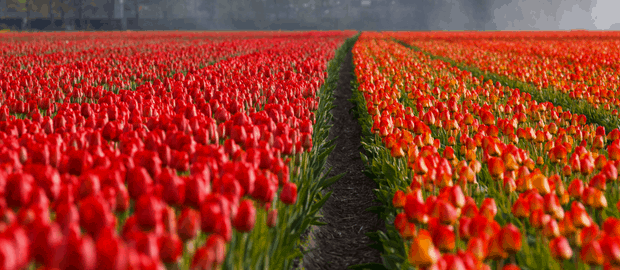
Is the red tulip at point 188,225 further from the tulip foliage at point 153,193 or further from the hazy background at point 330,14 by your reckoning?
the hazy background at point 330,14

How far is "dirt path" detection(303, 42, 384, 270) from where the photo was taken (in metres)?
3.90

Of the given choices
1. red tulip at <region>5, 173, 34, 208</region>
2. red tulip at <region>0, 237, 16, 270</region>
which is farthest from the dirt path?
red tulip at <region>0, 237, 16, 270</region>

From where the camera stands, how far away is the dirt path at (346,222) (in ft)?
12.8

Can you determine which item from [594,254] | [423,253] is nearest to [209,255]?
[423,253]

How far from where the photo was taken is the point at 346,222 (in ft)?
15.5

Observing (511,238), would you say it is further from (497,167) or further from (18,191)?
(18,191)

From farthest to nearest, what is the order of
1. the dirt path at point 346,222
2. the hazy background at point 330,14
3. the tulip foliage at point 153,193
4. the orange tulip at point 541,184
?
1. the hazy background at point 330,14
2. the dirt path at point 346,222
3. the orange tulip at point 541,184
4. the tulip foliage at point 153,193

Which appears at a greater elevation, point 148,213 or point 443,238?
point 148,213

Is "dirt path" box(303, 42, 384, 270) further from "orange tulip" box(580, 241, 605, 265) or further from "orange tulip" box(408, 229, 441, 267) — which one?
"orange tulip" box(580, 241, 605, 265)

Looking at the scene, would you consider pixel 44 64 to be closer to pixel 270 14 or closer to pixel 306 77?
pixel 306 77

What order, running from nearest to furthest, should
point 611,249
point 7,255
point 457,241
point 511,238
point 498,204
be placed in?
1. point 7,255
2. point 611,249
3. point 511,238
4. point 457,241
5. point 498,204

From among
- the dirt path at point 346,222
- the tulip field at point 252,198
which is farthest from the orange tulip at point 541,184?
the dirt path at point 346,222

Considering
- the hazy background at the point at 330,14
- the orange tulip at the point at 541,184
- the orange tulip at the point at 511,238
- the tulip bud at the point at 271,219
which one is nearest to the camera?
the orange tulip at the point at 511,238

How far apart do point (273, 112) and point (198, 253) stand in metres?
2.57
